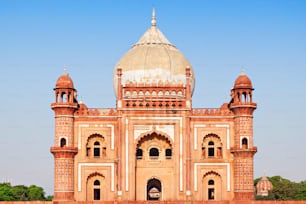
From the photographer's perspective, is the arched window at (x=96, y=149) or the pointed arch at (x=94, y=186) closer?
the pointed arch at (x=94, y=186)

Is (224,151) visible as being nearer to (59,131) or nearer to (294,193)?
(59,131)

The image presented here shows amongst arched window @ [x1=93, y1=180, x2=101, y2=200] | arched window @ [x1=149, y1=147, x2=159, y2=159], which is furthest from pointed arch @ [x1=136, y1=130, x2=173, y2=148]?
arched window @ [x1=93, y1=180, x2=101, y2=200]

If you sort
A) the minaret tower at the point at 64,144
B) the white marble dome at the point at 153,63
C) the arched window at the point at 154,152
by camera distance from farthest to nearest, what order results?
the white marble dome at the point at 153,63 < the arched window at the point at 154,152 < the minaret tower at the point at 64,144

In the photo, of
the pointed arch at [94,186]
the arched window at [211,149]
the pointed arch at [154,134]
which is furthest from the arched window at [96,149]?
the arched window at [211,149]

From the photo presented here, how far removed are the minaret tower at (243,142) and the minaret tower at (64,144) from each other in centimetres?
998

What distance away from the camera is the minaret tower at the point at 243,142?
42.9m

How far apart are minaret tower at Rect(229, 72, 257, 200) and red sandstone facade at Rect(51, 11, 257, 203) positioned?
0.20 ft

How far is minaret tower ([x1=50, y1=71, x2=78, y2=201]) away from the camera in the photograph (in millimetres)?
42625

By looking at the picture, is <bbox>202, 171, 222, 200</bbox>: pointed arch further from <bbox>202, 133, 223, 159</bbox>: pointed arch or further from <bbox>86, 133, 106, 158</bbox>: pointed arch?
<bbox>86, 133, 106, 158</bbox>: pointed arch

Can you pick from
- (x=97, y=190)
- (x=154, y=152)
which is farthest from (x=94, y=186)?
(x=154, y=152)

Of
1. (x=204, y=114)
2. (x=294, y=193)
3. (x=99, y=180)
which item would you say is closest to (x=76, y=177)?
(x=99, y=180)

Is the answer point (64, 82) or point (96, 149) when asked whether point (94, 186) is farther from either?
point (64, 82)

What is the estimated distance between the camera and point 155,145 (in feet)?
147

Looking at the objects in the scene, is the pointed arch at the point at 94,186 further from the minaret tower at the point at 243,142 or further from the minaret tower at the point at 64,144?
the minaret tower at the point at 243,142
